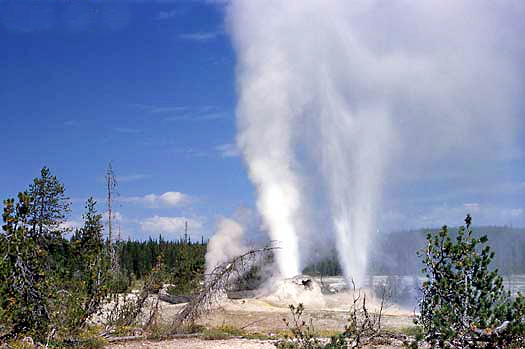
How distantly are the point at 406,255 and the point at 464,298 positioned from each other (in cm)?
3239

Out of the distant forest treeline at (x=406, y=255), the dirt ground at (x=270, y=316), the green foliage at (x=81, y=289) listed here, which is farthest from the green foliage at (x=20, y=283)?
the distant forest treeline at (x=406, y=255)

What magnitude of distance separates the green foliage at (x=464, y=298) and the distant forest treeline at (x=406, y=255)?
1102 inches

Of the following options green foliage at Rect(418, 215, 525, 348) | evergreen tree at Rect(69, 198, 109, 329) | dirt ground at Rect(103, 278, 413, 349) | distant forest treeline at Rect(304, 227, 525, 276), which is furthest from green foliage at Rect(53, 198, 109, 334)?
distant forest treeline at Rect(304, 227, 525, 276)

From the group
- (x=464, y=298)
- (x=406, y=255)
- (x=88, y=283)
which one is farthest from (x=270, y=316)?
(x=406, y=255)

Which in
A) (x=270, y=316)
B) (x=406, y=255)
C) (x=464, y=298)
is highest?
(x=406, y=255)

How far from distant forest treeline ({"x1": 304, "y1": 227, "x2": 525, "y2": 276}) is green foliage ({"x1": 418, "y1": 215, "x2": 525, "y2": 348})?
28.0m

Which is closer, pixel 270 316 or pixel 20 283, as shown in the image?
pixel 20 283

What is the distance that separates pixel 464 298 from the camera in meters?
9.23

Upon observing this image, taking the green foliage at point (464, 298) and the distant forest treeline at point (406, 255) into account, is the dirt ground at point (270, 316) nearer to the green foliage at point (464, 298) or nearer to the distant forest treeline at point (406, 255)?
the green foliage at point (464, 298)

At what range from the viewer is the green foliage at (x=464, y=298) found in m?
8.88

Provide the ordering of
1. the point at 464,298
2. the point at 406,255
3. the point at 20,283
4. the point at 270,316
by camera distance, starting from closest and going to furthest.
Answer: the point at 464,298, the point at 20,283, the point at 270,316, the point at 406,255

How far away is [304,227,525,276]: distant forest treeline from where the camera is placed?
39094 mm

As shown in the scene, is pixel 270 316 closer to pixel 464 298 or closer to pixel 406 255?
pixel 464 298

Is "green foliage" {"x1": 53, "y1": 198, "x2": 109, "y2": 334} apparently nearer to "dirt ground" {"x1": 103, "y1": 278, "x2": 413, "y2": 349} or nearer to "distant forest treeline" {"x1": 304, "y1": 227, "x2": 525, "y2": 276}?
"dirt ground" {"x1": 103, "y1": 278, "x2": 413, "y2": 349}
